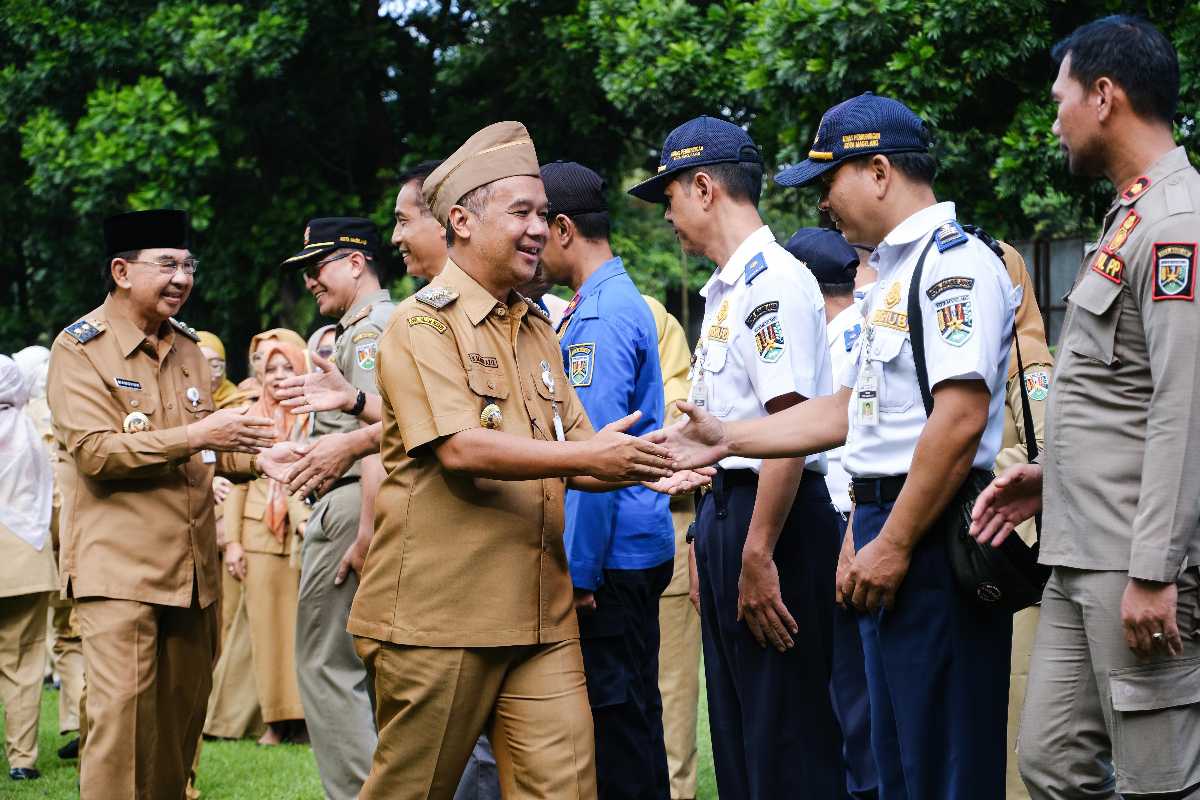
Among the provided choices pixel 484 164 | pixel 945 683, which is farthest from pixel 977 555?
pixel 484 164

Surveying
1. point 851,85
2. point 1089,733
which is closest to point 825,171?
point 1089,733

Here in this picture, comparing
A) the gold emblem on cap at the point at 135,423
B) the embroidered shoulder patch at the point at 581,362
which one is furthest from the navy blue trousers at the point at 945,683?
the gold emblem on cap at the point at 135,423

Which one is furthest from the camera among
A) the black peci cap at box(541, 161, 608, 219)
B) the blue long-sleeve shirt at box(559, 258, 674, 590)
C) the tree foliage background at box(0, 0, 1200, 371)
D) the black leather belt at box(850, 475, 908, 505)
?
the tree foliage background at box(0, 0, 1200, 371)

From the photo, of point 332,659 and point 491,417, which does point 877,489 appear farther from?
point 332,659

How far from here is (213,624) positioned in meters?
6.11

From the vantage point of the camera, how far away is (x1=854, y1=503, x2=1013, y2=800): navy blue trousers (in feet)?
13.0

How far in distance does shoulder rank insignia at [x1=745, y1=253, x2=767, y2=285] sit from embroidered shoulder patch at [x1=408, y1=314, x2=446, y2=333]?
45.9 inches

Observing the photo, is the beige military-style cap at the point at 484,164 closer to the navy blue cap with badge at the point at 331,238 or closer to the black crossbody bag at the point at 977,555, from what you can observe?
the black crossbody bag at the point at 977,555

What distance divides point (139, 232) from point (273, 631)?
3.98m

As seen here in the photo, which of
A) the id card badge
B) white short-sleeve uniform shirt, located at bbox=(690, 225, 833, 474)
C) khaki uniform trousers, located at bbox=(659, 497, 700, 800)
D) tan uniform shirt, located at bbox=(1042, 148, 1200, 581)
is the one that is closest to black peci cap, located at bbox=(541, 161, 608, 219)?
white short-sleeve uniform shirt, located at bbox=(690, 225, 833, 474)

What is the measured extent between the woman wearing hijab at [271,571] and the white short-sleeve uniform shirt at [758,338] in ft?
15.1

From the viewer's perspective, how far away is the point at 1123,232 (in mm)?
3547

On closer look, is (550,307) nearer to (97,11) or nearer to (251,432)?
(251,432)

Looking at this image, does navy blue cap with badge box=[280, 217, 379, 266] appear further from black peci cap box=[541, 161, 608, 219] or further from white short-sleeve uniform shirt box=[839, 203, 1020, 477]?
white short-sleeve uniform shirt box=[839, 203, 1020, 477]
